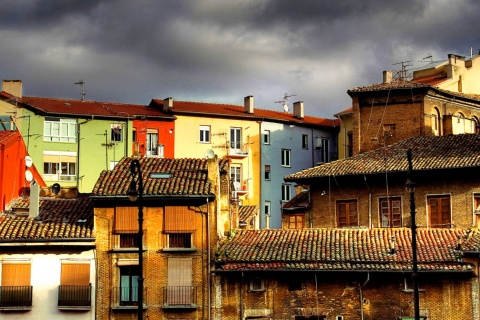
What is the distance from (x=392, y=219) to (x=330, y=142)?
Result: 37.0 m

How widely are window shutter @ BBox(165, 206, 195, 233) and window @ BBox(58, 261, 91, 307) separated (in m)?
3.99

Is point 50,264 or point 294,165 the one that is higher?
point 294,165

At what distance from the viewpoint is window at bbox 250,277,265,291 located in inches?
1692

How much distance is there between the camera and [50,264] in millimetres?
44281

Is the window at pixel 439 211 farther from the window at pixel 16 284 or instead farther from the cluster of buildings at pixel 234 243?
the window at pixel 16 284

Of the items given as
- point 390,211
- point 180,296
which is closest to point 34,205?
point 180,296

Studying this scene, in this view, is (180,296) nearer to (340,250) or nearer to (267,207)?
(340,250)

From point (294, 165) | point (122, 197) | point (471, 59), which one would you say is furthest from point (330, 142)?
point (122, 197)

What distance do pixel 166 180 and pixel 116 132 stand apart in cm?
3423

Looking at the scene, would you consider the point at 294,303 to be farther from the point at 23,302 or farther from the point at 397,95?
the point at 397,95

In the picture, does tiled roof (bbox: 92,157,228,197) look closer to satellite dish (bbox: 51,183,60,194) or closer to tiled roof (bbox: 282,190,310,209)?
satellite dish (bbox: 51,183,60,194)

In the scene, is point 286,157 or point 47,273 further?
point 286,157

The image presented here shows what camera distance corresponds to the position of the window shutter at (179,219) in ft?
145

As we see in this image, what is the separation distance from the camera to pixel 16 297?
144 ft
